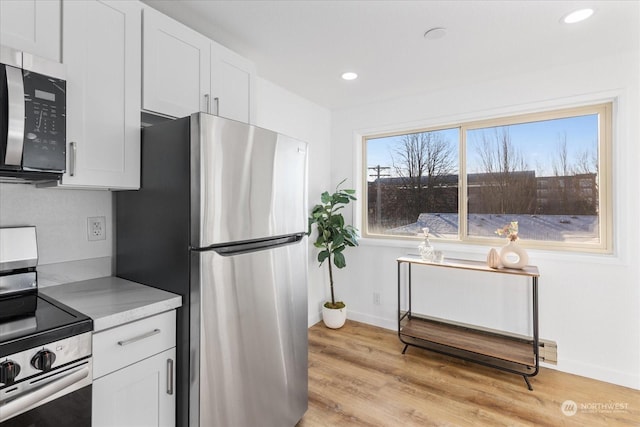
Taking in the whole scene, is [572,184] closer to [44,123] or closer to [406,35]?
[406,35]

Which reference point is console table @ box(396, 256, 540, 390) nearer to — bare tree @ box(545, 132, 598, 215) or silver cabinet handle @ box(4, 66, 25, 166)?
bare tree @ box(545, 132, 598, 215)

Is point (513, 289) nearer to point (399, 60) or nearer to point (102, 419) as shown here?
point (399, 60)

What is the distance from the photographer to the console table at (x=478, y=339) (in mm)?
2355

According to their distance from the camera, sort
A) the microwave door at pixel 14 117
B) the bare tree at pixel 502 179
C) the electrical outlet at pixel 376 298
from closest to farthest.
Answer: the microwave door at pixel 14 117, the bare tree at pixel 502 179, the electrical outlet at pixel 376 298

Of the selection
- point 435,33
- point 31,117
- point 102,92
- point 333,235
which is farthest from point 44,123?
point 333,235

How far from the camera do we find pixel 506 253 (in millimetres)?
2521

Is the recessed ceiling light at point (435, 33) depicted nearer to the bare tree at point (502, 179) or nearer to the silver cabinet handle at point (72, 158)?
the bare tree at point (502, 179)

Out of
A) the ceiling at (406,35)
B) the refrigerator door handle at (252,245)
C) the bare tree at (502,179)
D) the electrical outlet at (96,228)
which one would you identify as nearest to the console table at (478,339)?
the bare tree at (502,179)

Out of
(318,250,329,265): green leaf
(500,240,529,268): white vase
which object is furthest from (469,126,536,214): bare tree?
(318,250,329,265): green leaf

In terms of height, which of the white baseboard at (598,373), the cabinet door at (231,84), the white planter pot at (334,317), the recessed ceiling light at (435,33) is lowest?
the white baseboard at (598,373)

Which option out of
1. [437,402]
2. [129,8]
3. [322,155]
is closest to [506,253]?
[437,402]

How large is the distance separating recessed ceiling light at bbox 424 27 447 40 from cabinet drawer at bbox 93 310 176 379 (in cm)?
216

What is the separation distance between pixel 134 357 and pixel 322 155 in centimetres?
279

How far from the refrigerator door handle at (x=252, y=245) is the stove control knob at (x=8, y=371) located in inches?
24.7
